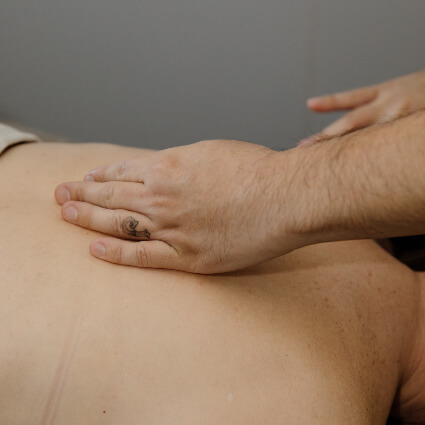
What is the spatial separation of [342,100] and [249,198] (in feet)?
1.96

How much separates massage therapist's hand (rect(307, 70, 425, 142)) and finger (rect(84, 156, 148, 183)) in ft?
1.72

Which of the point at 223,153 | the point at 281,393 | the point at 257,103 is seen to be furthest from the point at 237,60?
the point at 281,393

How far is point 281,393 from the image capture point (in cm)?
68

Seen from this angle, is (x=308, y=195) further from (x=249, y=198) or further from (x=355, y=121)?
(x=355, y=121)

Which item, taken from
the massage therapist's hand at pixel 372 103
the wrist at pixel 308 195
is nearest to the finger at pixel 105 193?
the wrist at pixel 308 195

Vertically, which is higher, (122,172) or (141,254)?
(122,172)

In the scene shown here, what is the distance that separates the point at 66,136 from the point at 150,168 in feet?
4.48

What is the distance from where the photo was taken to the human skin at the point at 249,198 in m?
0.62

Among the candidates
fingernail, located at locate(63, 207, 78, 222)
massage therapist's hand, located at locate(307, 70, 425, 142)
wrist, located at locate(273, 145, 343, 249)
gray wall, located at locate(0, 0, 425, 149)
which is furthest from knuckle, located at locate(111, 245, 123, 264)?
gray wall, located at locate(0, 0, 425, 149)

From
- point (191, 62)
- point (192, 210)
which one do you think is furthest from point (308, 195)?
point (191, 62)

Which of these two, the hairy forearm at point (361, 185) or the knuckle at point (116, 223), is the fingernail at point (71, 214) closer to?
the knuckle at point (116, 223)

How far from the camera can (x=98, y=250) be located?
77cm

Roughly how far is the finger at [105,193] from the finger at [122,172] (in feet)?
0.05

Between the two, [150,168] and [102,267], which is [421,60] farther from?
[102,267]
